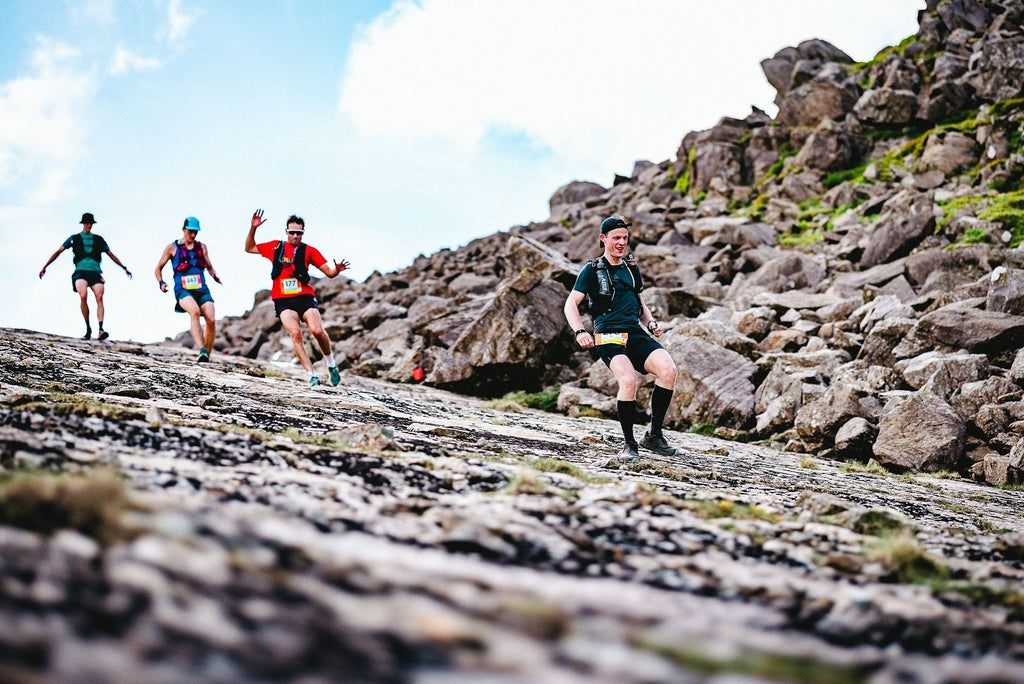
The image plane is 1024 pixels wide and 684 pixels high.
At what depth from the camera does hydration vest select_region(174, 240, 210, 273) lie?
55.1ft

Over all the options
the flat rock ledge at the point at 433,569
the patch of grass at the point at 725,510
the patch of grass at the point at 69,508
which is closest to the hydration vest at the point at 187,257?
the flat rock ledge at the point at 433,569

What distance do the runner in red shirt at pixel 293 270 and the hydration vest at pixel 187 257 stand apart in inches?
102

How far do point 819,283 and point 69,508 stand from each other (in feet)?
96.8

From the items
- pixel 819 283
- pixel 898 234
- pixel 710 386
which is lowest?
pixel 710 386

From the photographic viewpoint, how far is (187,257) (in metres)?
16.8

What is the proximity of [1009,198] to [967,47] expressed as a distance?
3112 cm

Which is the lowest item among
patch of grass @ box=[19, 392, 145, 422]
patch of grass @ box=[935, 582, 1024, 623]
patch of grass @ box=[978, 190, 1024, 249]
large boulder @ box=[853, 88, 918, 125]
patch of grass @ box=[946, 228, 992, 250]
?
patch of grass @ box=[935, 582, 1024, 623]

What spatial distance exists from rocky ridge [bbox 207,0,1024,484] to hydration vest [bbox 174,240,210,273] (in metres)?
9.16

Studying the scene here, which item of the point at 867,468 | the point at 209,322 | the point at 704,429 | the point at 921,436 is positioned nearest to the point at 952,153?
the point at 704,429

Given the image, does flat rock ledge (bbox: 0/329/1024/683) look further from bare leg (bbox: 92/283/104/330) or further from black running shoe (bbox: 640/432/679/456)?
bare leg (bbox: 92/283/104/330)

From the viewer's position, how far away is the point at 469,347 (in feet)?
78.7

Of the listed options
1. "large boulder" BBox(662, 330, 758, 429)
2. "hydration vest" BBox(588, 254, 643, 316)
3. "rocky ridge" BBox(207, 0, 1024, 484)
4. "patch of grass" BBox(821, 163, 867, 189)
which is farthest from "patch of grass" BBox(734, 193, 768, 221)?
"hydration vest" BBox(588, 254, 643, 316)

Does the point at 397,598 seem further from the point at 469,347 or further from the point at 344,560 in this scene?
the point at 469,347

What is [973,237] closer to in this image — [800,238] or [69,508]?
[800,238]
